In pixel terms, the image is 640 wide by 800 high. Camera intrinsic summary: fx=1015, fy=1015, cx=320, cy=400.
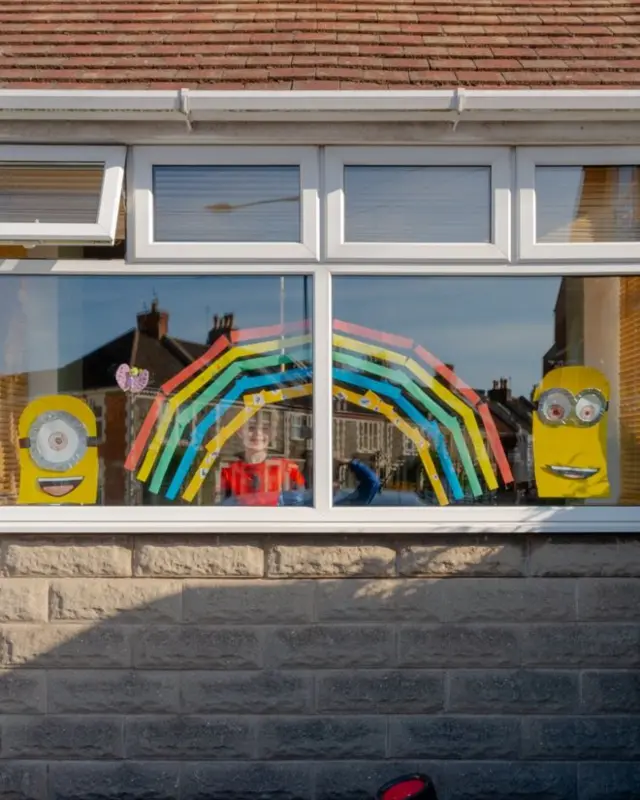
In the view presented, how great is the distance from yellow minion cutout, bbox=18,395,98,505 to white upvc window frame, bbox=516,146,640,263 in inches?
91.8

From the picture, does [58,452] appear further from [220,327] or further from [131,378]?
[220,327]

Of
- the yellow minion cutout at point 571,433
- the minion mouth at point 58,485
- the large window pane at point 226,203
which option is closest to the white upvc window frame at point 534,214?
the yellow minion cutout at point 571,433

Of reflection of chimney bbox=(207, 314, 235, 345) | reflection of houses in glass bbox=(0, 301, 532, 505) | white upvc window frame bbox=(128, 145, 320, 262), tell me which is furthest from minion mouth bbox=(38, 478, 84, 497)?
white upvc window frame bbox=(128, 145, 320, 262)

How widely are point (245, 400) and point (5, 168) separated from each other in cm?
164

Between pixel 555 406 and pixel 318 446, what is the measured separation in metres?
1.21

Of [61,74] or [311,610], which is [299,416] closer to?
[311,610]

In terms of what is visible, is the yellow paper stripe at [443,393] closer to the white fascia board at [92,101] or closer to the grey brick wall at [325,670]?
the grey brick wall at [325,670]

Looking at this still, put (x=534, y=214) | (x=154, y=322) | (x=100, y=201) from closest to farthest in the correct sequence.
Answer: (x=100, y=201)
(x=534, y=214)
(x=154, y=322)

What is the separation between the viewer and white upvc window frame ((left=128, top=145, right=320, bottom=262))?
4945 mm

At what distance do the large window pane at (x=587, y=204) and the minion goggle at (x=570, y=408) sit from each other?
766mm

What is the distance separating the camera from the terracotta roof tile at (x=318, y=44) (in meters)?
5.09

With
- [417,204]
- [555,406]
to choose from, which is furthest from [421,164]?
[555,406]

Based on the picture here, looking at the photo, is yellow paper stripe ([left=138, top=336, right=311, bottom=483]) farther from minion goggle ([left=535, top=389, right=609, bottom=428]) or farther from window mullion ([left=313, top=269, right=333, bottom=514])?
minion goggle ([left=535, top=389, right=609, bottom=428])

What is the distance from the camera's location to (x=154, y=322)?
5.08 meters
